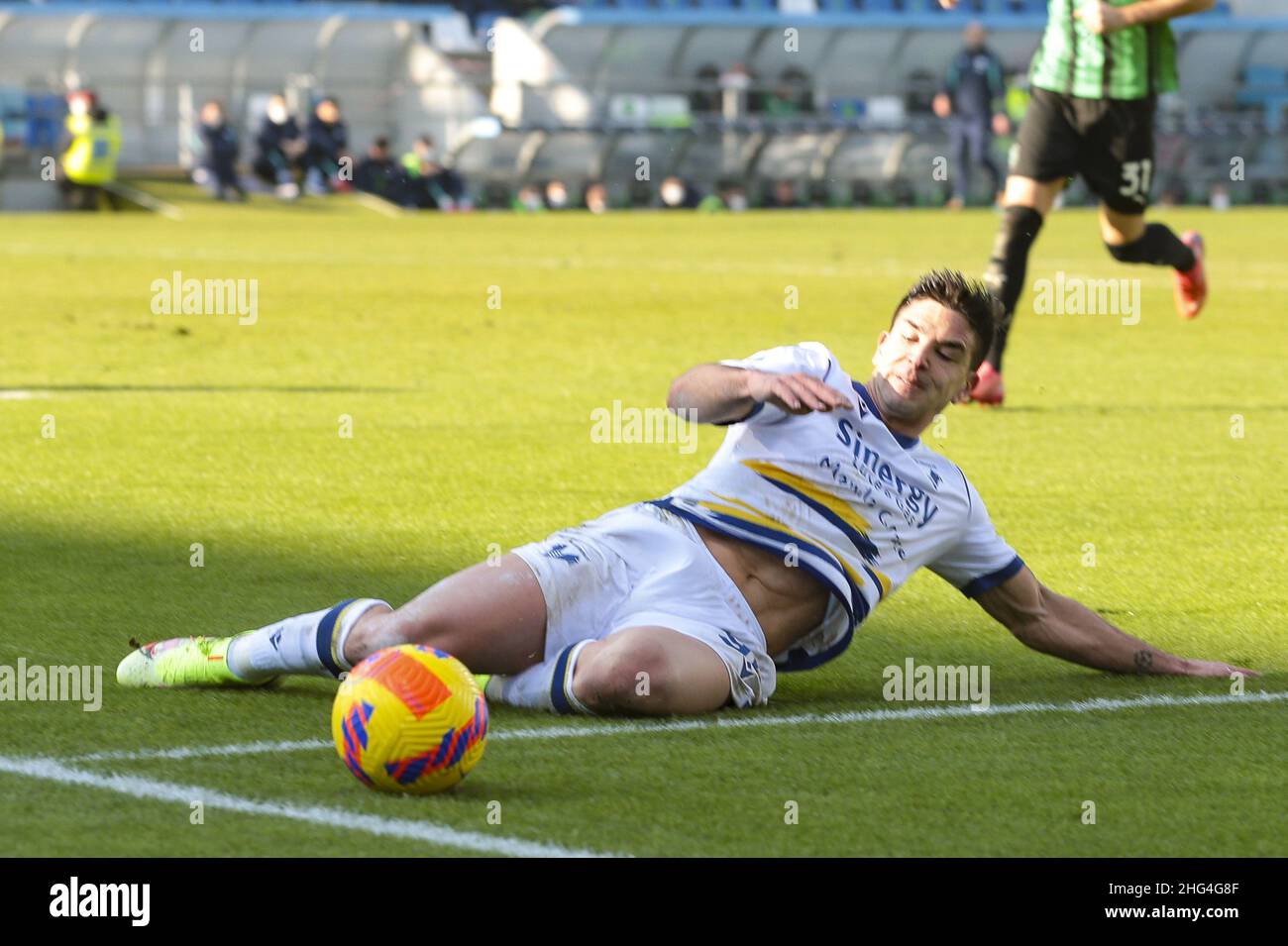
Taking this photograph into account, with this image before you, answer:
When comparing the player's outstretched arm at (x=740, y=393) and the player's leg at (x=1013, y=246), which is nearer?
the player's outstretched arm at (x=740, y=393)

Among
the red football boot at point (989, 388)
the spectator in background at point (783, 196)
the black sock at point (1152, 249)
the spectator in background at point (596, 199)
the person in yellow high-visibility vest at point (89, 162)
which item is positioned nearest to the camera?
the red football boot at point (989, 388)

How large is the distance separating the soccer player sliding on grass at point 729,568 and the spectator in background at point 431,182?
32.7 meters

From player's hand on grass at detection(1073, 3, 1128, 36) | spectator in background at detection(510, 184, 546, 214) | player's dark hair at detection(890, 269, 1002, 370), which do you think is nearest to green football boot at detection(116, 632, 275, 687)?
player's dark hair at detection(890, 269, 1002, 370)

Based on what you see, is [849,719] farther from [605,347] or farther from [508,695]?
[605,347]

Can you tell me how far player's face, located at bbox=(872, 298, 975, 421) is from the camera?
5.66 metres

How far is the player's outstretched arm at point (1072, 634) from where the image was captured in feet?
19.6

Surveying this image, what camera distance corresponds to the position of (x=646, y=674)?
5.39 m

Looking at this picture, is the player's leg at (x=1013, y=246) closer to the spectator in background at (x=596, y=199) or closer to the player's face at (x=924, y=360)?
the player's face at (x=924, y=360)

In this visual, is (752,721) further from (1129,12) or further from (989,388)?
(1129,12)

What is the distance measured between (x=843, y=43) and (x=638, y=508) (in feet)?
142

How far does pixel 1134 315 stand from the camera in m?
17.5

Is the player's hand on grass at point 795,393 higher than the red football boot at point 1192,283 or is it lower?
higher

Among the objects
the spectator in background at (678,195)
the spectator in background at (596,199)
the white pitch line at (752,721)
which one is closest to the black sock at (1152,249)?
the white pitch line at (752,721)

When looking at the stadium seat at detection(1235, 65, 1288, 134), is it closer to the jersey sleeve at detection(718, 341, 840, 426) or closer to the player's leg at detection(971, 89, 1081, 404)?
the player's leg at detection(971, 89, 1081, 404)
